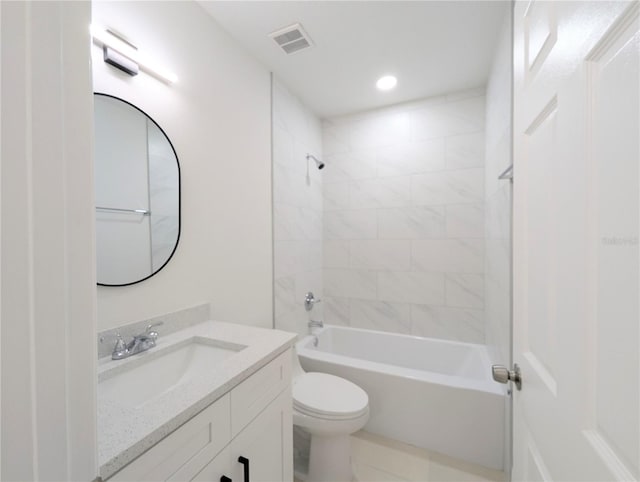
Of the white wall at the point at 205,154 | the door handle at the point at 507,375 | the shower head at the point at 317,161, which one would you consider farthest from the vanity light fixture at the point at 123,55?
the door handle at the point at 507,375

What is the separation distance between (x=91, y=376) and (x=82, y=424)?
58 mm

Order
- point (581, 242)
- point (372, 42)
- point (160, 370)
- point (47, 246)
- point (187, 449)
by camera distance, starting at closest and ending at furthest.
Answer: point (47, 246)
point (581, 242)
point (187, 449)
point (160, 370)
point (372, 42)

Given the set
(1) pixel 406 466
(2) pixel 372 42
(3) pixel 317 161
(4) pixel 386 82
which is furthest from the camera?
(3) pixel 317 161

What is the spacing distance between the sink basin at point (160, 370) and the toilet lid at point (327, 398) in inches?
23.7

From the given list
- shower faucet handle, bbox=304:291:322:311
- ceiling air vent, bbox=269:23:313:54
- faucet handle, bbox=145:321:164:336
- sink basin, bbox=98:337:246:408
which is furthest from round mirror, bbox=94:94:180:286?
shower faucet handle, bbox=304:291:322:311

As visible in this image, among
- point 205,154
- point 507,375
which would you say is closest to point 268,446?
point 507,375

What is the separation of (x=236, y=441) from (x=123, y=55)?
152cm

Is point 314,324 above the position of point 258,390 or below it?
below

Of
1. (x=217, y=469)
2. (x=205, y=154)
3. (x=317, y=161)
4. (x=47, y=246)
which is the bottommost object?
(x=217, y=469)

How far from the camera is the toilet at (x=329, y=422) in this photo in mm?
1431

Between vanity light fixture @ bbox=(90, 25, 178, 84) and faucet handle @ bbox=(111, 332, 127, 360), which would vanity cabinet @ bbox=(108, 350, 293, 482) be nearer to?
faucet handle @ bbox=(111, 332, 127, 360)

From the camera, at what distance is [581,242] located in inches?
18.7

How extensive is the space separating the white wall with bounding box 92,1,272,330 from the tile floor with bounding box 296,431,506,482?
41.1 inches

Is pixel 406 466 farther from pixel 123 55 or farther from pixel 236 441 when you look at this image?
pixel 123 55
